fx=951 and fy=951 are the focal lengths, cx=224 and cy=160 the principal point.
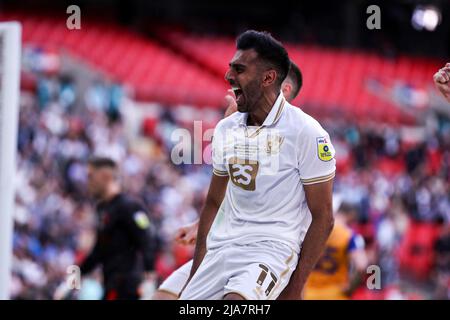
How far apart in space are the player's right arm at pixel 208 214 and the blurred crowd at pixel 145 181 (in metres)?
6.41

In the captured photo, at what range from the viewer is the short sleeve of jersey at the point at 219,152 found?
5.04 metres

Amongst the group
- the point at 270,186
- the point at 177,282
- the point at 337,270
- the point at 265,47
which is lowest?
the point at 337,270

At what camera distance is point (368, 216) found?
57.6 ft

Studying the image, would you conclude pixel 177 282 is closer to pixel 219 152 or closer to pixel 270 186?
pixel 219 152

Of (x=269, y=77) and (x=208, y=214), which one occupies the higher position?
(x=269, y=77)

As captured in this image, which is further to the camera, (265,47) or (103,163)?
(103,163)

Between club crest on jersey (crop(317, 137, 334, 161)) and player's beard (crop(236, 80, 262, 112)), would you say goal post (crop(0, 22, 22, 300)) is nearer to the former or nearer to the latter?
player's beard (crop(236, 80, 262, 112))

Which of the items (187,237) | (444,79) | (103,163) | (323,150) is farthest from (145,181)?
(444,79)

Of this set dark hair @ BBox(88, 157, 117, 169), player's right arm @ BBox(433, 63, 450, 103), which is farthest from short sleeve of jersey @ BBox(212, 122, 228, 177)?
dark hair @ BBox(88, 157, 117, 169)

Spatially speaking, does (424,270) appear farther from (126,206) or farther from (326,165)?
(326,165)

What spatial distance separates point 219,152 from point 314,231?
67 cm

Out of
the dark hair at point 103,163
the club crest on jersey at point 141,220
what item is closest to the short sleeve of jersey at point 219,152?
the club crest on jersey at point 141,220

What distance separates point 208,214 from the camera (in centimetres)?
521

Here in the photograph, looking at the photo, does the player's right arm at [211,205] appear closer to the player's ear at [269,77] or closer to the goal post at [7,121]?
the player's ear at [269,77]
